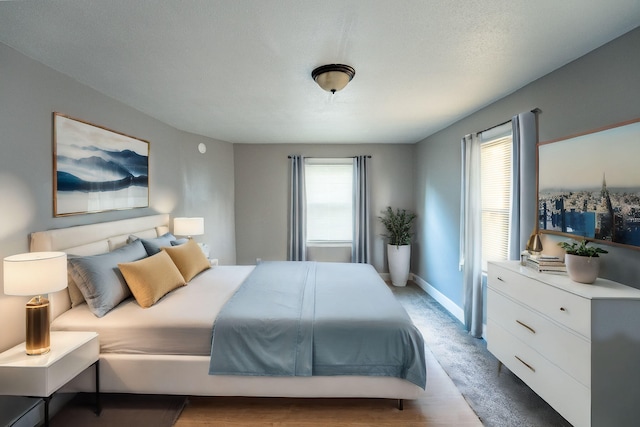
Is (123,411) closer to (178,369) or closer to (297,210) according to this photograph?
(178,369)

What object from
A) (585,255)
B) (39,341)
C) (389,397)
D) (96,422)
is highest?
(585,255)

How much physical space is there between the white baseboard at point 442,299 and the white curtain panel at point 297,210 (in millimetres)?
2126

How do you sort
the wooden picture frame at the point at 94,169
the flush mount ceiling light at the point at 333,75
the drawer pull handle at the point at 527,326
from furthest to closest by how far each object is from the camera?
the wooden picture frame at the point at 94,169
the flush mount ceiling light at the point at 333,75
the drawer pull handle at the point at 527,326

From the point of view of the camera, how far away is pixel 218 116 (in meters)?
3.65

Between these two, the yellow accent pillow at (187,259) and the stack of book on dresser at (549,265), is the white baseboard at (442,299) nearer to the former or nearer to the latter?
the stack of book on dresser at (549,265)

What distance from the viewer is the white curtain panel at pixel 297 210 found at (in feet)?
17.9

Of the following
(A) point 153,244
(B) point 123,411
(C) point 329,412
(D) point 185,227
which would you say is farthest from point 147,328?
(D) point 185,227

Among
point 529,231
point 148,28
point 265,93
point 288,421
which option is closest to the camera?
point 148,28

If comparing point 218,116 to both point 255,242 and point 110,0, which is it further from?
point 255,242

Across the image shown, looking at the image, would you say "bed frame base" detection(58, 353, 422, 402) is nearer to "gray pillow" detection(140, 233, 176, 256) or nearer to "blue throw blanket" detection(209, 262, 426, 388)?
"blue throw blanket" detection(209, 262, 426, 388)

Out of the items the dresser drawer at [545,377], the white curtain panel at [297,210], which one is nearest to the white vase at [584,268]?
the dresser drawer at [545,377]

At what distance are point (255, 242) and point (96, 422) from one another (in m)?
3.68

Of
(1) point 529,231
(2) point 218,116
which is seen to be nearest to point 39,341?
(2) point 218,116

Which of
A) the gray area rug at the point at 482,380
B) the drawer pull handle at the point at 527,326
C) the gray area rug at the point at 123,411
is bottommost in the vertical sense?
the gray area rug at the point at 123,411
